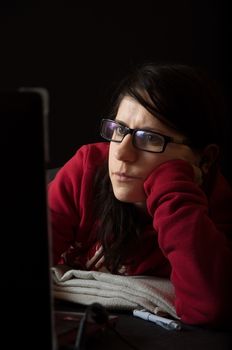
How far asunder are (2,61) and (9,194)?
1.24 meters

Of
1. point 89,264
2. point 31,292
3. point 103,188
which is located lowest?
point 89,264

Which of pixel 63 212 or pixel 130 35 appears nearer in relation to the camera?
pixel 63 212

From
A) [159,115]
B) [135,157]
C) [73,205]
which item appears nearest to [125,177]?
[135,157]

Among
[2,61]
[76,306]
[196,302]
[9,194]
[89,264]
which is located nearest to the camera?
[9,194]

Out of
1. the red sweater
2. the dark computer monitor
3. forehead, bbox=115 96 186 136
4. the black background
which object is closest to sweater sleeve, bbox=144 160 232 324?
the red sweater

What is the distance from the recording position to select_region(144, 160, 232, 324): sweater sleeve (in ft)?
3.07

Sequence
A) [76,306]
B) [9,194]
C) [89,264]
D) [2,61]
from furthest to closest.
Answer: [2,61], [89,264], [76,306], [9,194]

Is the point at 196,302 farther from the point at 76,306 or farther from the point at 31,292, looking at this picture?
the point at 31,292

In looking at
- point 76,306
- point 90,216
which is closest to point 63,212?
point 90,216

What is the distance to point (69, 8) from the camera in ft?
5.69

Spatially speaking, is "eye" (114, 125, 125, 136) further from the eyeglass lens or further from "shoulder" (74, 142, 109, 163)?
"shoulder" (74, 142, 109, 163)

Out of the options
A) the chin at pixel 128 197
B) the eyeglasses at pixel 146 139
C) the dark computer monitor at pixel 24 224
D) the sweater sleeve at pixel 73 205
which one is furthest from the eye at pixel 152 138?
the dark computer monitor at pixel 24 224

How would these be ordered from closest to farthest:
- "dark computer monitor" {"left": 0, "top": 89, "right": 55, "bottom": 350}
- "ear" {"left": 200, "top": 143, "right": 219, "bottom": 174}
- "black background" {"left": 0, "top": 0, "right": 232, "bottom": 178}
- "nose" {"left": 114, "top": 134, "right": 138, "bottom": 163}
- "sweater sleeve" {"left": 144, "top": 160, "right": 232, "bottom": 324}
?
"dark computer monitor" {"left": 0, "top": 89, "right": 55, "bottom": 350}
"sweater sleeve" {"left": 144, "top": 160, "right": 232, "bottom": 324}
"nose" {"left": 114, "top": 134, "right": 138, "bottom": 163}
"ear" {"left": 200, "top": 143, "right": 219, "bottom": 174}
"black background" {"left": 0, "top": 0, "right": 232, "bottom": 178}

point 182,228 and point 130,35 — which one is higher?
point 130,35
